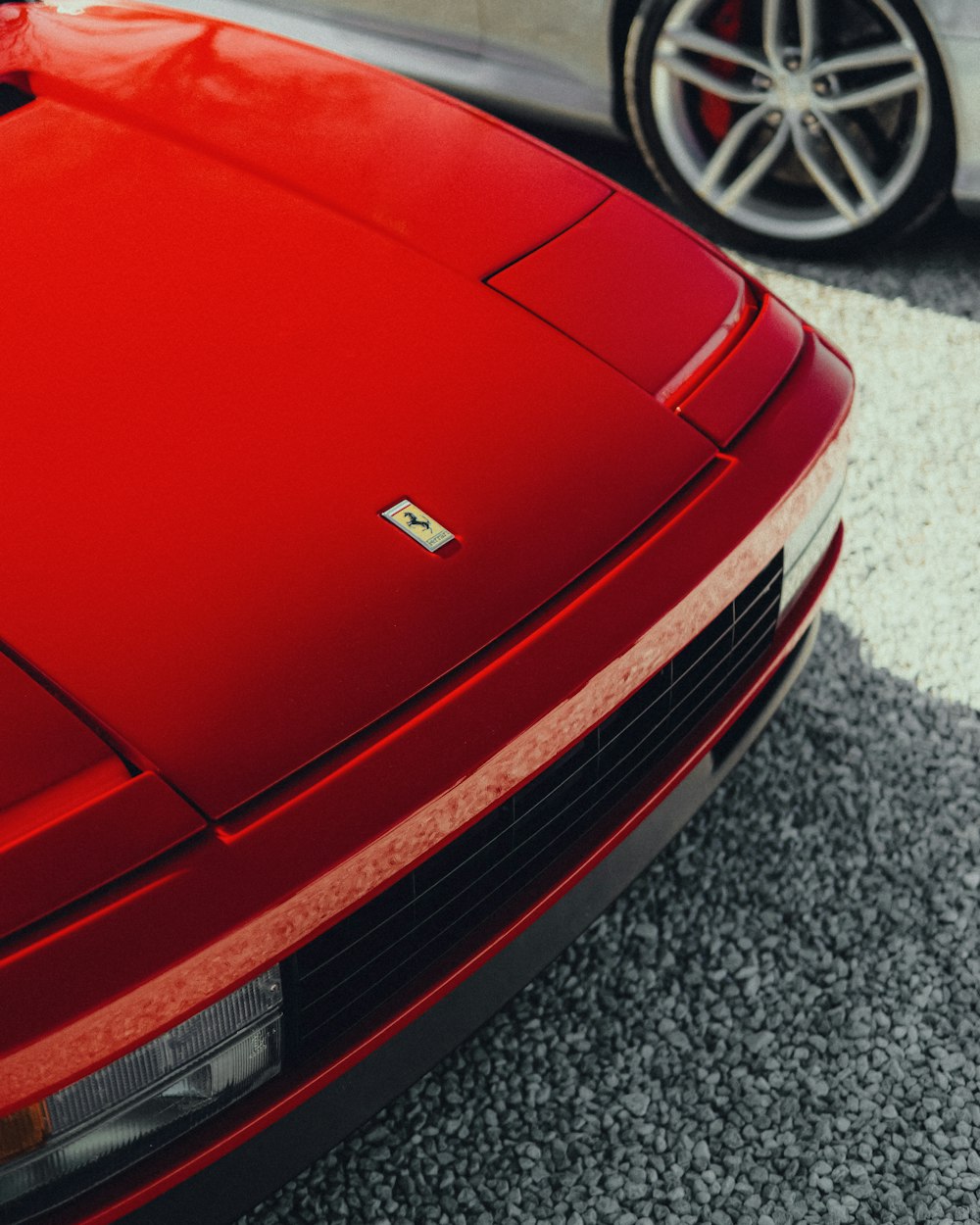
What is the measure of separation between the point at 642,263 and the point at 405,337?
0.41 m

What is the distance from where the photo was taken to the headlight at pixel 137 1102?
46.2 inches

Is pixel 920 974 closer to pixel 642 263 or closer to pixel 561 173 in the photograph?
pixel 642 263

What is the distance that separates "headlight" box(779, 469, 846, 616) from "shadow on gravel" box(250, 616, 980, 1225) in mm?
570

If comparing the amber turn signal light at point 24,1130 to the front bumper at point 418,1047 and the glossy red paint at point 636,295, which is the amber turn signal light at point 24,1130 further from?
the glossy red paint at point 636,295

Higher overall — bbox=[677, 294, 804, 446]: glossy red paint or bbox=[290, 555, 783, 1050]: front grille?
bbox=[677, 294, 804, 446]: glossy red paint

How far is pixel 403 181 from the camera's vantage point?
6.20 feet

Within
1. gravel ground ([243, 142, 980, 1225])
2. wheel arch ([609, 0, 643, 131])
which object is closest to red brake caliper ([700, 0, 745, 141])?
wheel arch ([609, 0, 643, 131])

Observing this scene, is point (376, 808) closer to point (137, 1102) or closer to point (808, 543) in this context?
point (137, 1102)

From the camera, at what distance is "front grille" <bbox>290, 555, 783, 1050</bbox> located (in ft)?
4.39

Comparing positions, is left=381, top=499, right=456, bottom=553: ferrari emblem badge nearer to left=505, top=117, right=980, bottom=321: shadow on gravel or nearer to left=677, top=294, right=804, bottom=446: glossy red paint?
left=677, top=294, right=804, bottom=446: glossy red paint

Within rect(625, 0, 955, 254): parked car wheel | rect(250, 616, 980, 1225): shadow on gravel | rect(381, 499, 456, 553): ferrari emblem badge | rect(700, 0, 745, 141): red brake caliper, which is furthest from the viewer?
rect(700, 0, 745, 141): red brake caliper

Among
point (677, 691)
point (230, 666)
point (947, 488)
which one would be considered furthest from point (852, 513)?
point (230, 666)

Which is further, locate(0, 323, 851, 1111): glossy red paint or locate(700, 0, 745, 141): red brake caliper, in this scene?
locate(700, 0, 745, 141): red brake caliper

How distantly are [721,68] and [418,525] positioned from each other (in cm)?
246
